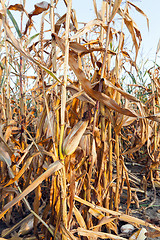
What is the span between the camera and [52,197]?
29.5 inches

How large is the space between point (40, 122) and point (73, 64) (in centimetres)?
27

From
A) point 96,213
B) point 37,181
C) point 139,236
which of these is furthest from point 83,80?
point 139,236

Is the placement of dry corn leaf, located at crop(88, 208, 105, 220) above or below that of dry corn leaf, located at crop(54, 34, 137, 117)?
below

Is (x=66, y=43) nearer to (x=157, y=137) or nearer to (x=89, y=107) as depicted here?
(x=89, y=107)

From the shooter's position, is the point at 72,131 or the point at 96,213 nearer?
the point at 72,131

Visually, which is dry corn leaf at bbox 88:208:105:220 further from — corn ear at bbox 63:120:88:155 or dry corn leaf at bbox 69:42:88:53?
dry corn leaf at bbox 69:42:88:53

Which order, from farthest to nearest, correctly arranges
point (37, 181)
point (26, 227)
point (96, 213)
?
point (26, 227) → point (96, 213) → point (37, 181)

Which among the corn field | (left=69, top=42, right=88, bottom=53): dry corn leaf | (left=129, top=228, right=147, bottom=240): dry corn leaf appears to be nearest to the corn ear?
the corn field

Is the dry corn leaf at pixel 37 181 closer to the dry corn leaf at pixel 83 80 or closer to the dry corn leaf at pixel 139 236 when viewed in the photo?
the dry corn leaf at pixel 83 80

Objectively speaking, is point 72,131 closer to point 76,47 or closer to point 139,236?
point 76,47

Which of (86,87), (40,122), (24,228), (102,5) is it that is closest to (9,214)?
(24,228)

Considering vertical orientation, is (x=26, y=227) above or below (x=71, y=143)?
below

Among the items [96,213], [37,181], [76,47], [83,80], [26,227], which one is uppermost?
[76,47]

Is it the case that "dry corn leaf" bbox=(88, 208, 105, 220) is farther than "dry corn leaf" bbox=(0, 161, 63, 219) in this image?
Yes
